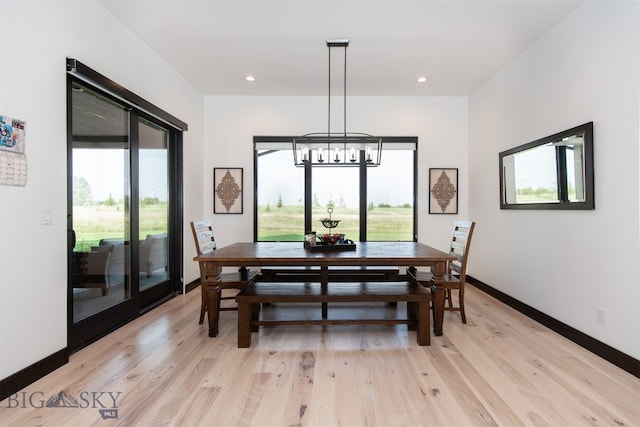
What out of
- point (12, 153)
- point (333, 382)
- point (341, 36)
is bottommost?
point (333, 382)

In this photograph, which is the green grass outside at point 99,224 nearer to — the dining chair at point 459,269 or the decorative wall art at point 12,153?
the decorative wall art at point 12,153

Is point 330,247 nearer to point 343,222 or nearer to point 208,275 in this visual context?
point 208,275

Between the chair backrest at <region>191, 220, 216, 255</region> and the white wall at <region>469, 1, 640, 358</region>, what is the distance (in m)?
3.45

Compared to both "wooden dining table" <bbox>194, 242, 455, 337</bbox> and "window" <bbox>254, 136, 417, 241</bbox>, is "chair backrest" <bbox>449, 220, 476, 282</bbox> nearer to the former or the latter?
"wooden dining table" <bbox>194, 242, 455, 337</bbox>

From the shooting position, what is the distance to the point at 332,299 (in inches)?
114

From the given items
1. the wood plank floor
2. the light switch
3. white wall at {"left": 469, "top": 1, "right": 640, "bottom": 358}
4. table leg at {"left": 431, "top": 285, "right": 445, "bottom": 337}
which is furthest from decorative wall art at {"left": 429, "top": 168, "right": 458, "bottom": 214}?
the light switch

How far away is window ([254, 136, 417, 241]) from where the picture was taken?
5.42m

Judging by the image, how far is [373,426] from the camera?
1.79 meters

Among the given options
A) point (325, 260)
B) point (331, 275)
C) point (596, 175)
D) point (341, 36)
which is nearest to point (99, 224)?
point (325, 260)

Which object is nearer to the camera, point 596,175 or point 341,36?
point 596,175

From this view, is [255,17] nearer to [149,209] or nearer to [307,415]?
[149,209]

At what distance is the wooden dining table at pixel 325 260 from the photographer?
9.44 feet

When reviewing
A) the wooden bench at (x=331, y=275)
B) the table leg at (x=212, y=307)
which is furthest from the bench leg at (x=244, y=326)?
the wooden bench at (x=331, y=275)

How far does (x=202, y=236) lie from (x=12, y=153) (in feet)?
5.76
